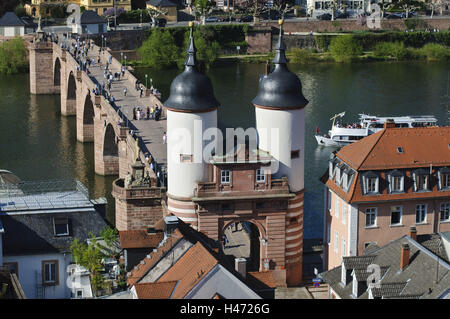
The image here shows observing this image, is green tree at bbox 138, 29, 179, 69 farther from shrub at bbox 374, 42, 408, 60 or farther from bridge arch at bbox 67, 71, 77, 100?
bridge arch at bbox 67, 71, 77, 100

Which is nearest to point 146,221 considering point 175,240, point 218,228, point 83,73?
point 218,228

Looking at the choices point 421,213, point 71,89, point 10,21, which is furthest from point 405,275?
point 10,21

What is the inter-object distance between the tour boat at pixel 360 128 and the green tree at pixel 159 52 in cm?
5423

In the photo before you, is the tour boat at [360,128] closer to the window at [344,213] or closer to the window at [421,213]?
the window at [421,213]

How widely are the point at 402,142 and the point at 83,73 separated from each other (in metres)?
60.5

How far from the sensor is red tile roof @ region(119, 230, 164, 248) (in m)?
59.1

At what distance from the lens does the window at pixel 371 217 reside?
69875mm

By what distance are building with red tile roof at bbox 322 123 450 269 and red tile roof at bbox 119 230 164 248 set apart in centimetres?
1416

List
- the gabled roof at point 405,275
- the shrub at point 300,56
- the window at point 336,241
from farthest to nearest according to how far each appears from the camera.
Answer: the shrub at point 300,56 < the window at point 336,241 < the gabled roof at point 405,275

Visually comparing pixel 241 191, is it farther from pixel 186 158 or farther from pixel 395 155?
pixel 395 155

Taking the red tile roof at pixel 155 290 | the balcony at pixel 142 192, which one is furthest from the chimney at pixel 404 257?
the balcony at pixel 142 192

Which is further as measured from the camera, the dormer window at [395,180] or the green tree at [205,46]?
the green tree at [205,46]

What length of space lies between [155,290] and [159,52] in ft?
420

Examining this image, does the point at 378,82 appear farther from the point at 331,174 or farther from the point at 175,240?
the point at 175,240
